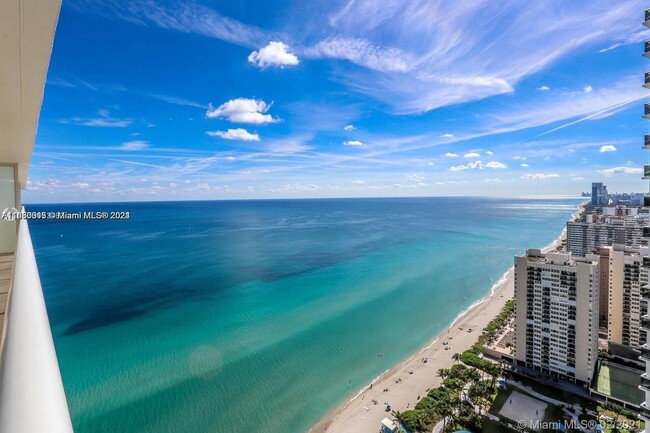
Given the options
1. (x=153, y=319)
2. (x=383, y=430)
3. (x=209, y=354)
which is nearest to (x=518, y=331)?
(x=383, y=430)

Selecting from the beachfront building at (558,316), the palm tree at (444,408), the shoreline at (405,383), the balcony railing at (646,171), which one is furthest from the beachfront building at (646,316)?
the shoreline at (405,383)

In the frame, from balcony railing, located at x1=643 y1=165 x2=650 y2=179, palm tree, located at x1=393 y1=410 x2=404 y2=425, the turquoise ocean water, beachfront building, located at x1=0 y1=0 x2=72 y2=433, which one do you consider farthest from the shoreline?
beachfront building, located at x1=0 y1=0 x2=72 y2=433

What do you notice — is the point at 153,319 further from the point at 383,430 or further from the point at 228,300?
the point at 383,430

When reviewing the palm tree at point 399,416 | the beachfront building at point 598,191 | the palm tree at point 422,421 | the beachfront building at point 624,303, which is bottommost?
the palm tree at point 399,416

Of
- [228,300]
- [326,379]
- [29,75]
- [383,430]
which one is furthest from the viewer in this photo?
[228,300]

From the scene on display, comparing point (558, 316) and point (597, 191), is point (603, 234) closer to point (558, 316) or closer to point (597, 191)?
point (558, 316)

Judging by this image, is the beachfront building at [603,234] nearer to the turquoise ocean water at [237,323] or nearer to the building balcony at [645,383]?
the turquoise ocean water at [237,323]
